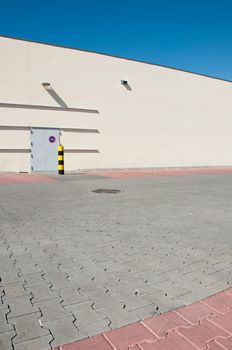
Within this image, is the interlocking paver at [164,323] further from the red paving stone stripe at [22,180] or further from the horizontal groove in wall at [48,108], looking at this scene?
the horizontal groove in wall at [48,108]

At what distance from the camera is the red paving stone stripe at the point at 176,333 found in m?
2.02

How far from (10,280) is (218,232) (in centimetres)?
329

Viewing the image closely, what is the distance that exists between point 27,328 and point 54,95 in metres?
14.1

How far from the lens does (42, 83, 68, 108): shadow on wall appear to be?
48.7ft

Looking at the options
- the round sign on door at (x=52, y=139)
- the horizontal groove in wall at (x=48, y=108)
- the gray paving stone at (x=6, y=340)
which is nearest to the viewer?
the gray paving stone at (x=6, y=340)

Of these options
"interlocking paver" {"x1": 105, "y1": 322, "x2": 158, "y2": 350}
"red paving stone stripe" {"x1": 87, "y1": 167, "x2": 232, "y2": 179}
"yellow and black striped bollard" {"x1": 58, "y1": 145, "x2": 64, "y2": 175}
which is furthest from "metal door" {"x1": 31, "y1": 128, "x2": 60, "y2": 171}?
"interlocking paver" {"x1": 105, "y1": 322, "x2": 158, "y2": 350}

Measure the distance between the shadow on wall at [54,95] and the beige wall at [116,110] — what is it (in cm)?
18

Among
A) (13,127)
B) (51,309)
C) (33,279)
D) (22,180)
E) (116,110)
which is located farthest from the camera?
(116,110)

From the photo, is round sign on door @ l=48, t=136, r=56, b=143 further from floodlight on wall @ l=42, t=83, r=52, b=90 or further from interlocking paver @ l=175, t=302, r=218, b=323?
interlocking paver @ l=175, t=302, r=218, b=323

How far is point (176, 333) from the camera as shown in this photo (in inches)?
85.4

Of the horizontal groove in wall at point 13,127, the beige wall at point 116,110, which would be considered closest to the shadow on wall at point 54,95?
the beige wall at point 116,110

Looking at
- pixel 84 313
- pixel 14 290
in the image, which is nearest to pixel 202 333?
pixel 84 313

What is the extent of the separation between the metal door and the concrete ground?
332 inches

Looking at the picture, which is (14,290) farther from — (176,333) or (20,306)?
(176,333)
